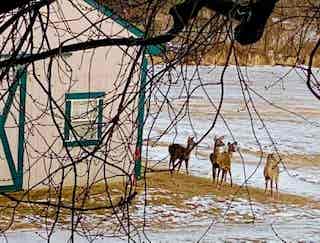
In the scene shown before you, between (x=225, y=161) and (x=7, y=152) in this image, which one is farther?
(x=225, y=161)

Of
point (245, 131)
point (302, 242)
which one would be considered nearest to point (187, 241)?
point (302, 242)

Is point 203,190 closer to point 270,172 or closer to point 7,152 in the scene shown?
point 270,172

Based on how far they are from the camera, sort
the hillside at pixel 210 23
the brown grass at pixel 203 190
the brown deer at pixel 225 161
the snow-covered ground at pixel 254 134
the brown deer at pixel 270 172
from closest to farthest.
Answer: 1. the hillside at pixel 210 23
2. the snow-covered ground at pixel 254 134
3. the brown grass at pixel 203 190
4. the brown deer at pixel 270 172
5. the brown deer at pixel 225 161

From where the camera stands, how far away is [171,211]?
1214 cm

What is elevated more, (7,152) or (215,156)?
(7,152)

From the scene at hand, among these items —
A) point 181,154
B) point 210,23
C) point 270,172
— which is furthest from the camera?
point 270,172

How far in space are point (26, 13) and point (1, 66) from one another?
0.19 meters

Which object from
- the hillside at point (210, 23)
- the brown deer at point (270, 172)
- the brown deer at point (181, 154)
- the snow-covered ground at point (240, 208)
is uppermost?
the hillside at point (210, 23)


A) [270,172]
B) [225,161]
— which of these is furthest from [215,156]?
[270,172]

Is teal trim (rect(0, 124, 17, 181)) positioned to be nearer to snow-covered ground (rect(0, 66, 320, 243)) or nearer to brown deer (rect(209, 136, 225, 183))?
snow-covered ground (rect(0, 66, 320, 243))

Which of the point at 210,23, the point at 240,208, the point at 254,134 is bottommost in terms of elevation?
the point at 240,208

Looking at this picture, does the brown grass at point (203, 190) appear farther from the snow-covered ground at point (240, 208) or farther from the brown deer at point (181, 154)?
the brown deer at point (181, 154)

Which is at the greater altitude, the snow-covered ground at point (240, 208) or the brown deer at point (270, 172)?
the brown deer at point (270, 172)

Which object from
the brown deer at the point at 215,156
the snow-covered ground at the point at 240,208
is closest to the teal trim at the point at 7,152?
the snow-covered ground at the point at 240,208
